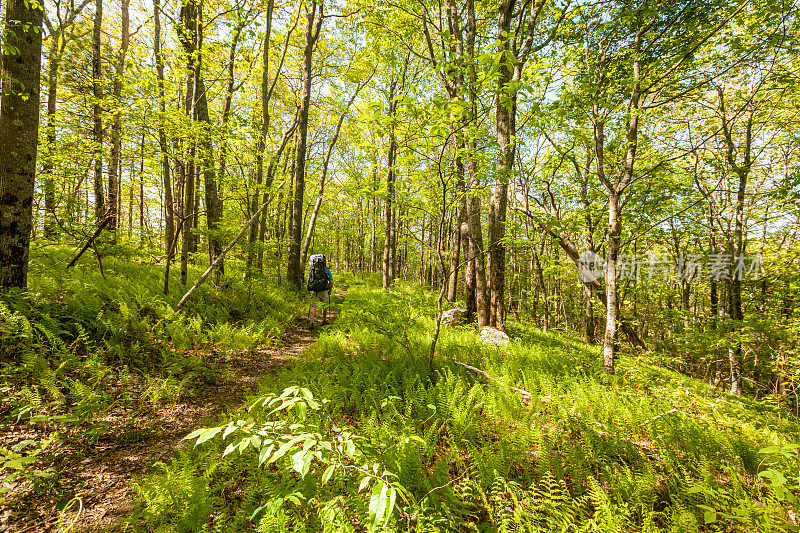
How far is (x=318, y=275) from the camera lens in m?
8.12

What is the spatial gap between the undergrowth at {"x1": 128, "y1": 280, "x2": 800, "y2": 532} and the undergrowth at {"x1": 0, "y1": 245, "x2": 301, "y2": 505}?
4.18ft

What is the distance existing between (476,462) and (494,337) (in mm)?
4739

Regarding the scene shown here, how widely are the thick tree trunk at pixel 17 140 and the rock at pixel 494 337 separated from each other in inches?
352

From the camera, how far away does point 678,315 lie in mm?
10336

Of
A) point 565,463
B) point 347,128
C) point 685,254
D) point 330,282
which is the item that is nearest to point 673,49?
point 565,463

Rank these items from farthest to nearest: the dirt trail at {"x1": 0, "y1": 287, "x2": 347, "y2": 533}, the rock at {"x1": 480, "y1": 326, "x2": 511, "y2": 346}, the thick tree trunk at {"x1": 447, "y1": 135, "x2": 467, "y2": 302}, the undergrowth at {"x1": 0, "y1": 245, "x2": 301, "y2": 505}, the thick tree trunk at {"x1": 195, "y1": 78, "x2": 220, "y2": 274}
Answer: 1. the thick tree trunk at {"x1": 195, "y1": 78, "x2": 220, "y2": 274}
2. the rock at {"x1": 480, "y1": 326, "x2": 511, "y2": 346}
3. the thick tree trunk at {"x1": 447, "y1": 135, "x2": 467, "y2": 302}
4. the undergrowth at {"x1": 0, "y1": 245, "x2": 301, "y2": 505}
5. the dirt trail at {"x1": 0, "y1": 287, "x2": 347, "y2": 533}

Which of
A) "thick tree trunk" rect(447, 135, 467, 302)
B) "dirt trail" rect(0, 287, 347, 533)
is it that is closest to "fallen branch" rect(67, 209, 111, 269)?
"dirt trail" rect(0, 287, 347, 533)

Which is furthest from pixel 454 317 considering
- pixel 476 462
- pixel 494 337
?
pixel 476 462

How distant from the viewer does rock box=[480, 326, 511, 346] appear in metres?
6.90

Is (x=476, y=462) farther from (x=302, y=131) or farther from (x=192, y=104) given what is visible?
(x=302, y=131)

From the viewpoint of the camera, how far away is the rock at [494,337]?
6902mm

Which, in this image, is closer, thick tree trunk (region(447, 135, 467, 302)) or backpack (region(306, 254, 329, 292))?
thick tree trunk (region(447, 135, 467, 302))

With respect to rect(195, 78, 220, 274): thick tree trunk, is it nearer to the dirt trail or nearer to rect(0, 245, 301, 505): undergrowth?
rect(0, 245, 301, 505): undergrowth

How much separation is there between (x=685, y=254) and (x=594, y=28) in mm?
19864
